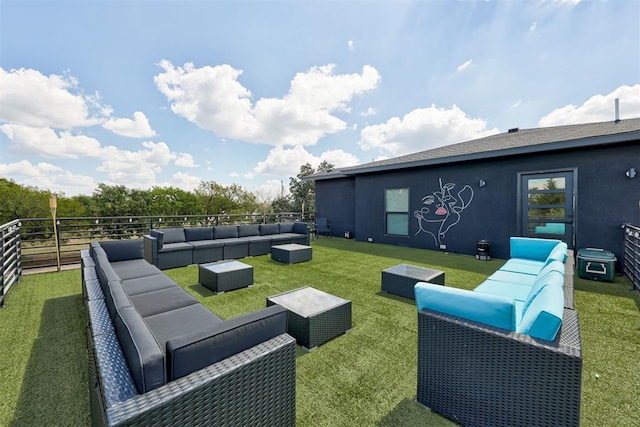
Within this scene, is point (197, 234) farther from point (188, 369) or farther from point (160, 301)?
point (188, 369)

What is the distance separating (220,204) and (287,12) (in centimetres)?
1371

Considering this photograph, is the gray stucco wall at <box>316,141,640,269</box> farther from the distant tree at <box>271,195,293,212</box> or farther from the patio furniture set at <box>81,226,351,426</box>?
the distant tree at <box>271,195,293,212</box>

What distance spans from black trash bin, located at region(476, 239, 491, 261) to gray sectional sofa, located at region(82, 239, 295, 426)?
627 cm

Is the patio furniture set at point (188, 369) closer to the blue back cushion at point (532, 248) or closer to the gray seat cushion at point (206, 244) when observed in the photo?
the gray seat cushion at point (206, 244)

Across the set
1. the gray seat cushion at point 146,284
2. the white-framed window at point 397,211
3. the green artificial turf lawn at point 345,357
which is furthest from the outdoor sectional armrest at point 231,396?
the white-framed window at point 397,211

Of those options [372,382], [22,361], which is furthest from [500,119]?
[22,361]

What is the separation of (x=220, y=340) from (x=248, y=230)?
A: 585 centimetres

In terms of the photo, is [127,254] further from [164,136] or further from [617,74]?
[617,74]

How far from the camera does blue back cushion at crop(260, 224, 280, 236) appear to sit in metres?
7.18

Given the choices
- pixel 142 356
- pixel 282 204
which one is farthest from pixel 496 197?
pixel 282 204

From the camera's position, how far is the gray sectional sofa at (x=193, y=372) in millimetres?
994

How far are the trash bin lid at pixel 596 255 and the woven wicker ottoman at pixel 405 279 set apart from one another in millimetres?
2927

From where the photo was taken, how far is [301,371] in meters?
2.15

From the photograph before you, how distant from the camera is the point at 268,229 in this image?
287 inches
